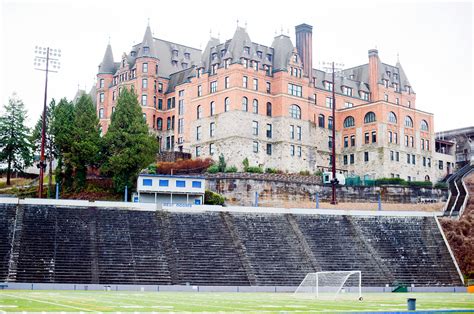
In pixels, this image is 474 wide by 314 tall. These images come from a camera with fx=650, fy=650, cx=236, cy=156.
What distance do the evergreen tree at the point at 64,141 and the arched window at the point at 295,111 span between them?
28563 millimetres

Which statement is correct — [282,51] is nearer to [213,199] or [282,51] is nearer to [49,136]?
[213,199]

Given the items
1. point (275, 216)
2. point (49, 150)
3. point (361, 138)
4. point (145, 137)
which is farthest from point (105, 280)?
point (361, 138)

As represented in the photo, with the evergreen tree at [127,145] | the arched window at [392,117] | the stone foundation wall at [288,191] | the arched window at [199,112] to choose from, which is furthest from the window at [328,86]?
the evergreen tree at [127,145]

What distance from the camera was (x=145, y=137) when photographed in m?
69.4

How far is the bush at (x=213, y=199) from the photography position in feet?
217

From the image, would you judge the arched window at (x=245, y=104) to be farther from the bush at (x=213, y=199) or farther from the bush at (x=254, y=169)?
the bush at (x=213, y=199)

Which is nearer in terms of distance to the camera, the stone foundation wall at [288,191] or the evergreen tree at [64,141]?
the evergreen tree at [64,141]

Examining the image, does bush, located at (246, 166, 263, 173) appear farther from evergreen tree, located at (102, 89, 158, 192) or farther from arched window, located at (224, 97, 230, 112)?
evergreen tree, located at (102, 89, 158, 192)

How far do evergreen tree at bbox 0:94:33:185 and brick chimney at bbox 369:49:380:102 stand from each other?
51.8m

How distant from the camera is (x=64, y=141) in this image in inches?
2729

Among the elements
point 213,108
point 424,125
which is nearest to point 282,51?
point 213,108

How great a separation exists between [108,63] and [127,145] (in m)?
36.9

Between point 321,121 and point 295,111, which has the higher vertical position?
point 295,111

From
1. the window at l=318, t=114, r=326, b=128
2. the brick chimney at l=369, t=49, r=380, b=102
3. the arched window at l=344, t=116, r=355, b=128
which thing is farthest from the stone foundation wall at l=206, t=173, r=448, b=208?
the brick chimney at l=369, t=49, r=380, b=102
